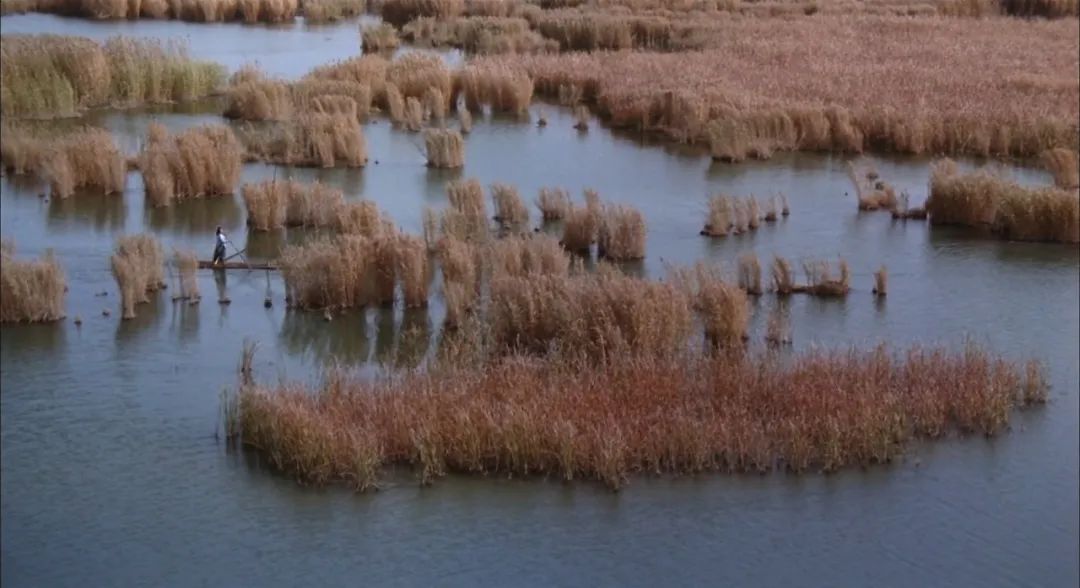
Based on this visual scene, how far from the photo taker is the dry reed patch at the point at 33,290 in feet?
23.0

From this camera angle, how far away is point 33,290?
25.1ft

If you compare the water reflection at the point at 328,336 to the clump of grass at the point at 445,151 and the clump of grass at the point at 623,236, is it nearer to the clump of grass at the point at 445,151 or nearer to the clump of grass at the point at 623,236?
the clump of grass at the point at 623,236

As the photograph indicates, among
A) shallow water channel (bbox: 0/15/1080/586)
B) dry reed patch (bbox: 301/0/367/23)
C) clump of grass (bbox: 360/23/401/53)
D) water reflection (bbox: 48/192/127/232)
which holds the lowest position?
shallow water channel (bbox: 0/15/1080/586)

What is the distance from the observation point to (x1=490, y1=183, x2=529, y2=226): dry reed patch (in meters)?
11.6

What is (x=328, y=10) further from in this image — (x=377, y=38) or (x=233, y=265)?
(x=233, y=265)

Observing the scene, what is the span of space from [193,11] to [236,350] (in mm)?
8559

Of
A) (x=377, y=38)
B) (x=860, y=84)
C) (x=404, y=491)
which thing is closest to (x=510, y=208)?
(x=860, y=84)

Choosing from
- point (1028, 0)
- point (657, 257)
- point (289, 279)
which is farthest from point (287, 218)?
point (1028, 0)

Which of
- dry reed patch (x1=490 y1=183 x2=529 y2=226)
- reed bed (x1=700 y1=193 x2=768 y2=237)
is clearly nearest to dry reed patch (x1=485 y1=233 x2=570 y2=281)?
dry reed patch (x1=490 y1=183 x2=529 y2=226)

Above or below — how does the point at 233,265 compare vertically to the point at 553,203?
below

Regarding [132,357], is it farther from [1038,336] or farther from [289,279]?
[1038,336]

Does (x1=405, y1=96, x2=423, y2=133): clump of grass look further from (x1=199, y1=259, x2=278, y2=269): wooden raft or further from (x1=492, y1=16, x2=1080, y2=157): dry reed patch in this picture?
(x1=199, y1=259, x2=278, y2=269): wooden raft

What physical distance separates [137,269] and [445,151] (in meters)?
5.13

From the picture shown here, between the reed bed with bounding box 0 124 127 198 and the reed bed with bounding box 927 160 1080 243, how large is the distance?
6.64 m
